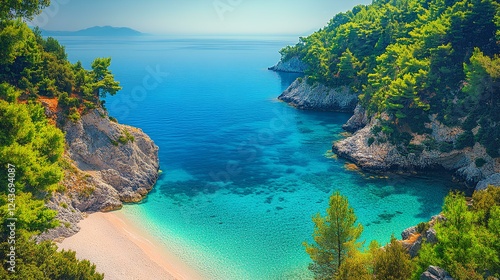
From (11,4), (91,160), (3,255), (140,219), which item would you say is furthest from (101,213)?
(11,4)

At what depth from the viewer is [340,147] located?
69562 millimetres

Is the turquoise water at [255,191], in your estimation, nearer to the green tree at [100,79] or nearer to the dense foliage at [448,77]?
the dense foliage at [448,77]

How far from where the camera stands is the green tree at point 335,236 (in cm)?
2988

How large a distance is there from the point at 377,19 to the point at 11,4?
311ft

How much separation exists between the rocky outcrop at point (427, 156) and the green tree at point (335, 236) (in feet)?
112

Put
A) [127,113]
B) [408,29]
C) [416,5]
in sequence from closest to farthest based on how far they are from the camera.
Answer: [408,29] < [416,5] < [127,113]

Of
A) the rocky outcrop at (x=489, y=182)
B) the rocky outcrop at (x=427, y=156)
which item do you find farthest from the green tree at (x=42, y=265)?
the rocky outcrop at (x=489, y=182)

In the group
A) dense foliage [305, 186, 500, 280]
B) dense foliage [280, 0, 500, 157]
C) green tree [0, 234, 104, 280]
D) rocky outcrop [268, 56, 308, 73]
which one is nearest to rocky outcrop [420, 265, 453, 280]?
dense foliage [305, 186, 500, 280]

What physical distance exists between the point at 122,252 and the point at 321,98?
81.1 metres

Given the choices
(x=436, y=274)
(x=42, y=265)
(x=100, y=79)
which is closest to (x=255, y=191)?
(x=100, y=79)

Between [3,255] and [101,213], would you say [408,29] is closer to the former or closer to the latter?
[101,213]

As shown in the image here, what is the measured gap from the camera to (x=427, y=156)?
60594 mm

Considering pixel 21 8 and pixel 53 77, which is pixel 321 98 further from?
pixel 21 8

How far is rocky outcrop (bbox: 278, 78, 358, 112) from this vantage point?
10300 centimetres
